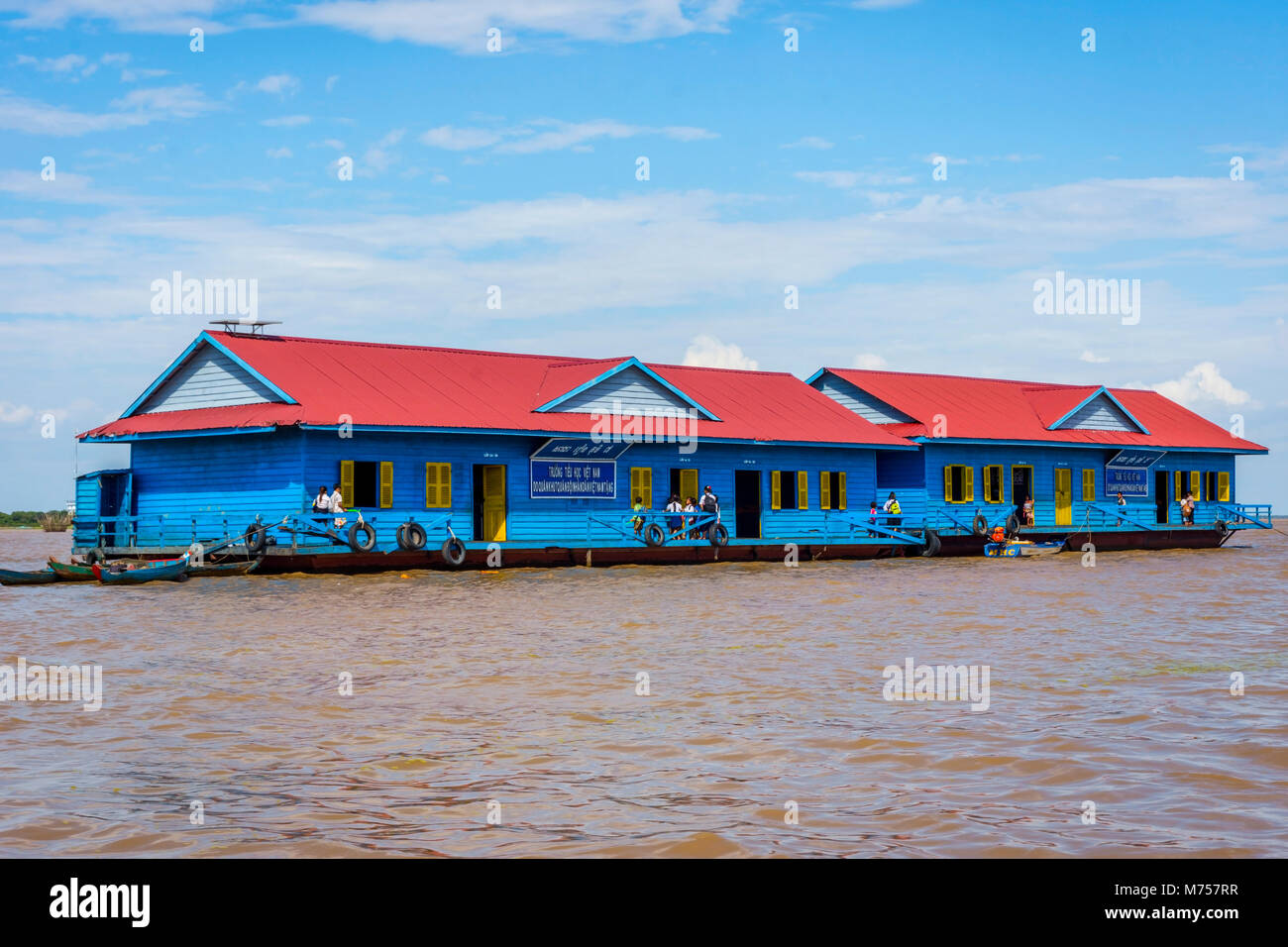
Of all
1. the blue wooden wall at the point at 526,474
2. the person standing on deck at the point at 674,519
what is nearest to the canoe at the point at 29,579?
the blue wooden wall at the point at 526,474

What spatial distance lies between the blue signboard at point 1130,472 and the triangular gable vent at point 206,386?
29.7 m

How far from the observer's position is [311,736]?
10.1 m

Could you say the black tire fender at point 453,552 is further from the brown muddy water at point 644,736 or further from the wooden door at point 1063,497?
the wooden door at point 1063,497

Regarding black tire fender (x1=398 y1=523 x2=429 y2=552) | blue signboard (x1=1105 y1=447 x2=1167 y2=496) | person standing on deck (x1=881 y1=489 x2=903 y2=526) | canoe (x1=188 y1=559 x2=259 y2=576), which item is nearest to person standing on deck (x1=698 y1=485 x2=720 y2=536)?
person standing on deck (x1=881 y1=489 x2=903 y2=526)

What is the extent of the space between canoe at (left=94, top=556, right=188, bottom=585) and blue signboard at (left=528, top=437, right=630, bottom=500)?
9247 millimetres

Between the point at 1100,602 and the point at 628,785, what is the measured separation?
15832 millimetres

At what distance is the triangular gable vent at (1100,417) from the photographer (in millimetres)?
44938

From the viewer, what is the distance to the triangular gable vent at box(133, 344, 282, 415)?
30.7 m

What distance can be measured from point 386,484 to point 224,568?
14.6 feet

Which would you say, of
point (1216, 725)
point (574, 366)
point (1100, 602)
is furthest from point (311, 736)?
point (574, 366)
